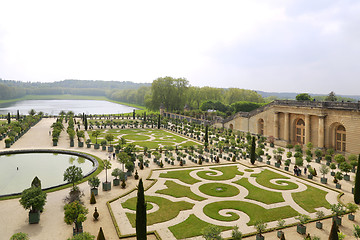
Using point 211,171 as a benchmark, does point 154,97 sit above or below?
above

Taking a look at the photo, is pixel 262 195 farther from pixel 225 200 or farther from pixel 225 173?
pixel 225 173

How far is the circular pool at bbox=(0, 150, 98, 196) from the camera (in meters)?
28.7

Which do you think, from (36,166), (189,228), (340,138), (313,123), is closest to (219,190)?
(189,228)

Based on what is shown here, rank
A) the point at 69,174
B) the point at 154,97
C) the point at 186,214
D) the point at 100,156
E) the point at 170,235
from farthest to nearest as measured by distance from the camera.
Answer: the point at 154,97 → the point at 100,156 → the point at 69,174 → the point at 186,214 → the point at 170,235

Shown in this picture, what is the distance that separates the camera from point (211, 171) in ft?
112

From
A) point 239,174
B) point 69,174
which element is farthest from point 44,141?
point 239,174

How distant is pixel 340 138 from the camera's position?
4244cm

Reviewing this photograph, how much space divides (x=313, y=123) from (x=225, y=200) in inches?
1161

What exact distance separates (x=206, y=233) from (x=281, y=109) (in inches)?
1685

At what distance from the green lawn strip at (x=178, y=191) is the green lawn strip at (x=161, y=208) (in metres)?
1.48

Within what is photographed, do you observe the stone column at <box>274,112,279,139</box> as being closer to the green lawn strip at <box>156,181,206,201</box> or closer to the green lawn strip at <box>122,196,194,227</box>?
the green lawn strip at <box>156,181,206,201</box>

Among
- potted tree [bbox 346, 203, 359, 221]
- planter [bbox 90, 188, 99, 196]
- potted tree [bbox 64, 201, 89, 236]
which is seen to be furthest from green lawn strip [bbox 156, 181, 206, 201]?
potted tree [bbox 346, 203, 359, 221]

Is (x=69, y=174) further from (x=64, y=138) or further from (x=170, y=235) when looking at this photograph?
(x=64, y=138)

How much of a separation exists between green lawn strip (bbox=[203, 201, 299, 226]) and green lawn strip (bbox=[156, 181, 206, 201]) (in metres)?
2.29
